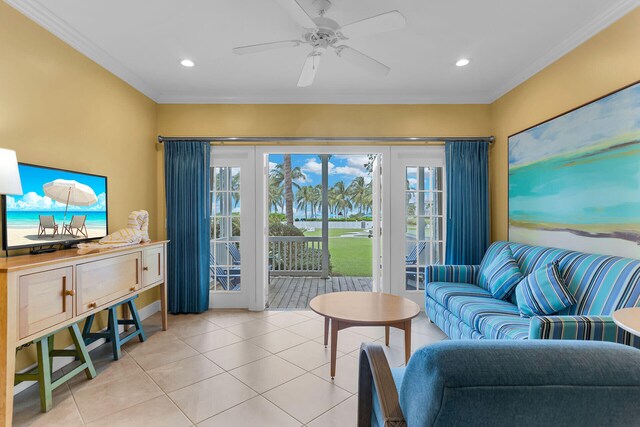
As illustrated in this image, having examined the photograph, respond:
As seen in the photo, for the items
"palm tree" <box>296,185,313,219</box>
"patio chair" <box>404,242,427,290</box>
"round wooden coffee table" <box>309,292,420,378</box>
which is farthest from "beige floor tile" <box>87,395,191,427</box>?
"palm tree" <box>296,185,313,219</box>

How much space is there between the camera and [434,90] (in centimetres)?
371

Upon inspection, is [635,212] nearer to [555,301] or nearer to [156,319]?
[555,301]

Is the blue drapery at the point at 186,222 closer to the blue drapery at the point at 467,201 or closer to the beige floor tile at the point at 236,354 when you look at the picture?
the beige floor tile at the point at 236,354

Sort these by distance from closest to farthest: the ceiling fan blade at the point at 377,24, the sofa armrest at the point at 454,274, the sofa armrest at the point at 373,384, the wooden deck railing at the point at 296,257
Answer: the sofa armrest at the point at 373,384
the ceiling fan blade at the point at 377,24
the sofa armrest at the point at 454,274
the wooden deck railing at the point at 296,257

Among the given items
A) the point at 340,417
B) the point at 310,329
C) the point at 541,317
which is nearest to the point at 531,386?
the point at 541,317

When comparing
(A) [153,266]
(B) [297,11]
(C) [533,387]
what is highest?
(B) [297,11]

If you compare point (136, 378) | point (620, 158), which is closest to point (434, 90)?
point (620, 158)

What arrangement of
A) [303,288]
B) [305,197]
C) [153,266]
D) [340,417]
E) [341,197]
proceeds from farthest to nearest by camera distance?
1. [341,197]
2. [305,197]
3. [303,288]
4. [153,266]
5. [340,417]

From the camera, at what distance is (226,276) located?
4020 mm

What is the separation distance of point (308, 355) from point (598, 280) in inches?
88.2

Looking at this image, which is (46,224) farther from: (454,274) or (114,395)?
(454,274)

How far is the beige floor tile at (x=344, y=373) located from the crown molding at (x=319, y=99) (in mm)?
2978

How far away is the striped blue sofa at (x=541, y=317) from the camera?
1.70 metres

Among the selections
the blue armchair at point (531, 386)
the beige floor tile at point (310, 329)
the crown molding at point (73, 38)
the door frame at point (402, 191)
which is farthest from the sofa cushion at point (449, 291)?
the crown molding at point (73, 38)
